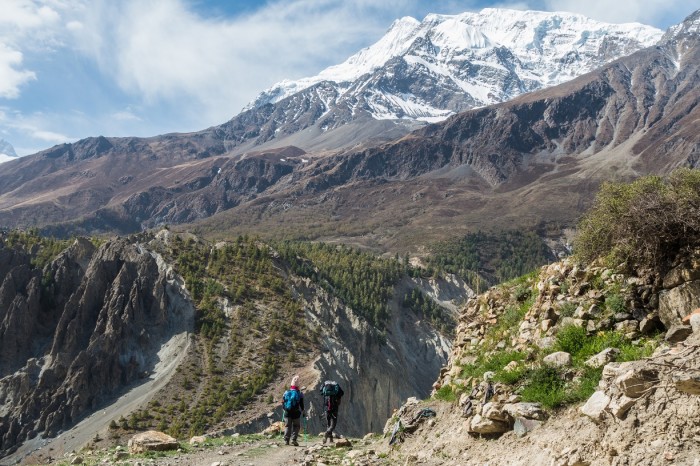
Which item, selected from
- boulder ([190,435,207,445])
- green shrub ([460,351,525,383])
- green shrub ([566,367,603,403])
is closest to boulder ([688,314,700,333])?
green shrub ([566,367,603,403])

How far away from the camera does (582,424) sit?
8.88 m

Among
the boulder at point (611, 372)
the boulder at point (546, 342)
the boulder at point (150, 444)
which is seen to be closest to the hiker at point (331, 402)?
the boulder at point (150, 444)

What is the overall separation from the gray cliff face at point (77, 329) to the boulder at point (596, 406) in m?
53.7

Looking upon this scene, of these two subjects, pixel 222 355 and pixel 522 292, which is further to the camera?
pixel 222 355

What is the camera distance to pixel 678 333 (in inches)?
377

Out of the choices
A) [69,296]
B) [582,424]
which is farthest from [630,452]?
[69,296]

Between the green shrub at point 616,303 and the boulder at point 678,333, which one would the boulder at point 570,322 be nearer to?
the green shrub at point 616,303

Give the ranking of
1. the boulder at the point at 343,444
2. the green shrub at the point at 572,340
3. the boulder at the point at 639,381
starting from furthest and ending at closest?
the boulder at the point at 343,444 → the green shrub at the point at 572,340 → the boulder at the point at 639,381

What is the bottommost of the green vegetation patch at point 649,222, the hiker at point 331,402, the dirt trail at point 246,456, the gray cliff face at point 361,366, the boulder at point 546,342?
the gray cliff face at point 361,366

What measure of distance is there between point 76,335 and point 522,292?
56556 millimetres

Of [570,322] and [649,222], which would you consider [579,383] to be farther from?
[649,222]

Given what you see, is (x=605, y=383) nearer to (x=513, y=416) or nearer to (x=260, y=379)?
(x=513, y=416)

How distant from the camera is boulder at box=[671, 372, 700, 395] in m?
7.43

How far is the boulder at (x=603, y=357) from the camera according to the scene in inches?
398
